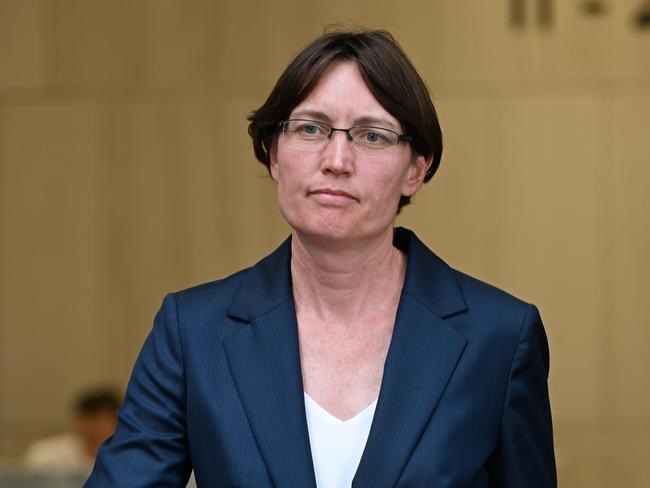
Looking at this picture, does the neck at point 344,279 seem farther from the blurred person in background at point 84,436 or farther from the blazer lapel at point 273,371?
the blurred person in background at point 84,436

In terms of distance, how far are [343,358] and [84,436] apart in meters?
4.75

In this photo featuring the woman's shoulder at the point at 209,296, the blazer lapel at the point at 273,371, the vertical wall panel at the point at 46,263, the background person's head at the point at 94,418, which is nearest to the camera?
the blazer lapel at the point at 273,371

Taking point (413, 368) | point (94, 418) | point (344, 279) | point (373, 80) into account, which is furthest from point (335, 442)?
point (94, 418)

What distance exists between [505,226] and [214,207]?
1.55m

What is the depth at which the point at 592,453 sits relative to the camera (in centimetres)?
781

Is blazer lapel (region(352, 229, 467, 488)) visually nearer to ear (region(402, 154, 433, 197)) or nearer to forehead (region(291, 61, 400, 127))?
ear (region(402, 154, 433, 197))

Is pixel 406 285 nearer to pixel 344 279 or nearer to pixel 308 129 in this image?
pixel 344 279

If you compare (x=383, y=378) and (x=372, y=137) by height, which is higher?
(x=372, y=137)

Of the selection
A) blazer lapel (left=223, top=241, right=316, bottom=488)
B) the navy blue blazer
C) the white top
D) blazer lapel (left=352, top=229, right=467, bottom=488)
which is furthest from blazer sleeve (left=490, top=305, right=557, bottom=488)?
blazer lapel (left=223, top=241, right=316, bottom=488)

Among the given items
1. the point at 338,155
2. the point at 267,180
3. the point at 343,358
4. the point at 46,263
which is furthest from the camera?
the point at 46,263

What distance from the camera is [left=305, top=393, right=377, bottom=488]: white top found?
2.65 meters

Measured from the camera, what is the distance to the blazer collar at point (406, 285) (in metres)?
2.79

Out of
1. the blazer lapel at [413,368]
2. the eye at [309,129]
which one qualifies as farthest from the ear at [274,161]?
the blazer lapel at [413,368]

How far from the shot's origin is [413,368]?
270 cm
